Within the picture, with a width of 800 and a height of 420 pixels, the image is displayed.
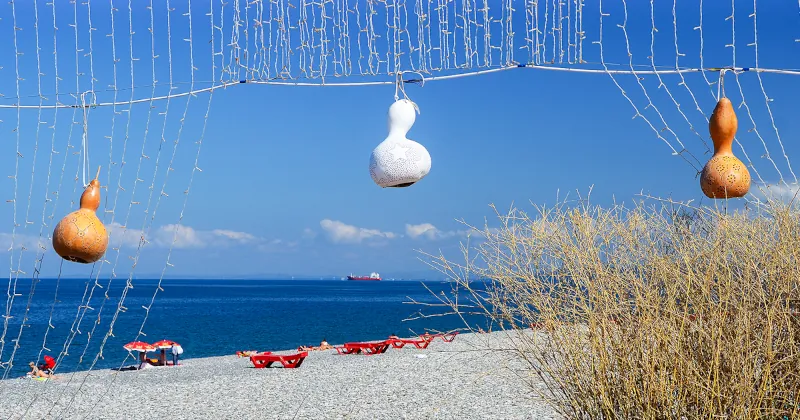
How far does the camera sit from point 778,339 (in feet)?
10.2

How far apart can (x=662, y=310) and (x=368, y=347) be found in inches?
455

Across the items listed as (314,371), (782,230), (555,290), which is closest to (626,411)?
(555,290)

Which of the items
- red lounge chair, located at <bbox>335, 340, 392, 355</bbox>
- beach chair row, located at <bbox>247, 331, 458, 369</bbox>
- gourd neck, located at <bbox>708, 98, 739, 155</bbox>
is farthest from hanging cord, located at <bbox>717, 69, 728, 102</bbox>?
red lounge chair, located at <bbox>335, 340, 392, 355</bbox>

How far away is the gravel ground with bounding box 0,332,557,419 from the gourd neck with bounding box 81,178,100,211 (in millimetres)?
3296

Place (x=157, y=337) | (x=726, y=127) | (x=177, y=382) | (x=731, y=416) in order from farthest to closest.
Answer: (x=157, y=337) < (x=177, y=382) < (x=726, y=127) < (x=731, y=416)

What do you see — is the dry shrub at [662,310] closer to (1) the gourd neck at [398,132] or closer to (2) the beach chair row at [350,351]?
(1) the gourd neck at [398,132]

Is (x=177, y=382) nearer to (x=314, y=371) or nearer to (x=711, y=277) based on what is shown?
(x=314, y=371)

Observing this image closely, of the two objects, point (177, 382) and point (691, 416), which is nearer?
point (691, 416)

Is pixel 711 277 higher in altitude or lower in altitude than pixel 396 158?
lower

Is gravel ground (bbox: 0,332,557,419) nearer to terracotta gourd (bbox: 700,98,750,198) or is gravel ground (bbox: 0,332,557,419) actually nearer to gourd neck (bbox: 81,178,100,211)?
terracotta gourd (bbox: 700,98,750,198)

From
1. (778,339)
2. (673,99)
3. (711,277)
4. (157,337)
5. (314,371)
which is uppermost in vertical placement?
(673,99)

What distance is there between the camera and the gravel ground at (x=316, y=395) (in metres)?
7.47

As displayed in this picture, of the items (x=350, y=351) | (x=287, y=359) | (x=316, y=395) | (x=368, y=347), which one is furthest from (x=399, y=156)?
(x=350, y=351)

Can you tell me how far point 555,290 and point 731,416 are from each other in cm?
88
